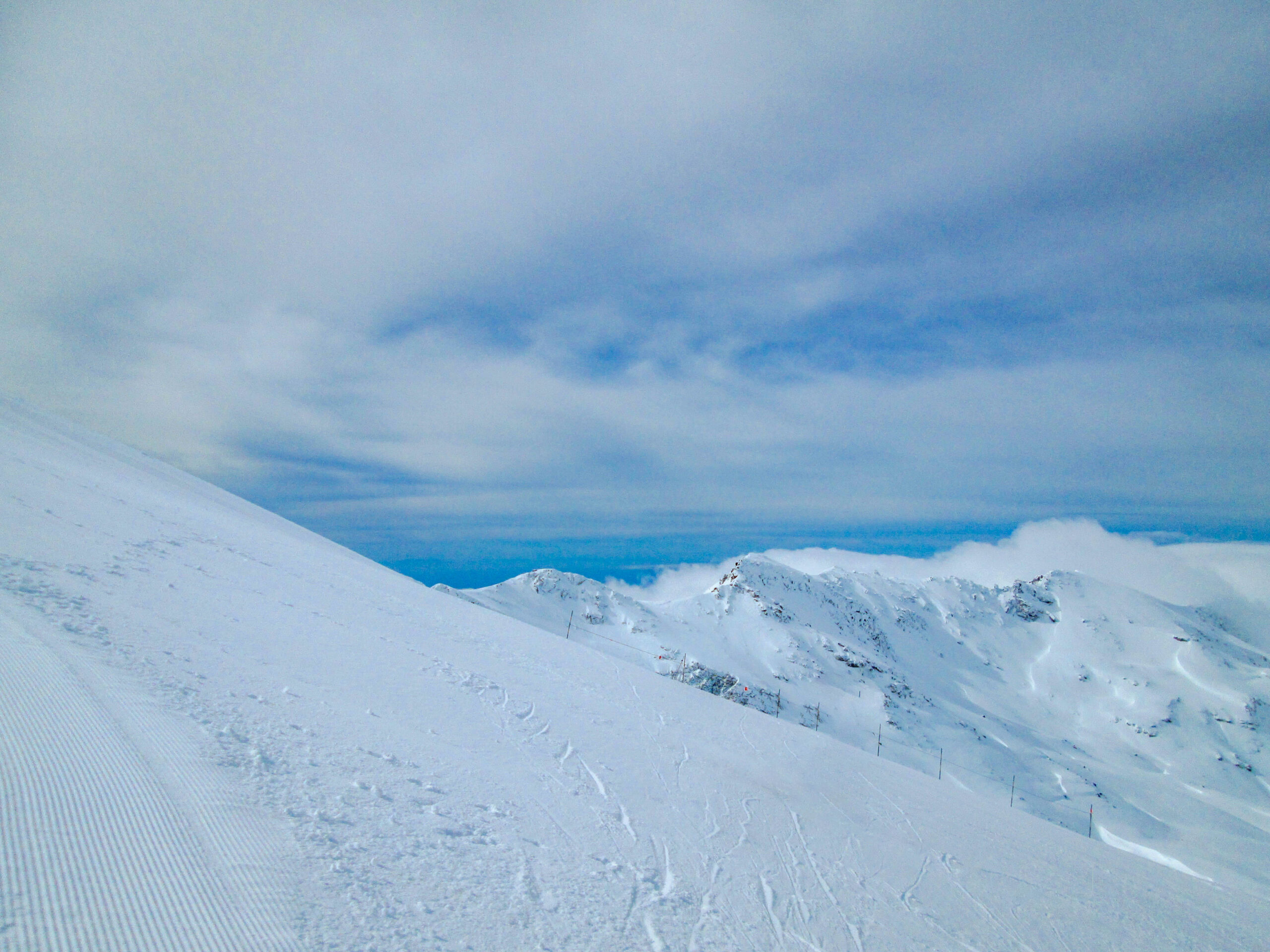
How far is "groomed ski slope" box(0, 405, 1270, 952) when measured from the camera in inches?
249

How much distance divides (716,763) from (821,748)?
6710 millimetres

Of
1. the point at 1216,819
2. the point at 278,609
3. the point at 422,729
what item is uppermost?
the point at 278,609

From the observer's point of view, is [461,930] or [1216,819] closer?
[461,930]

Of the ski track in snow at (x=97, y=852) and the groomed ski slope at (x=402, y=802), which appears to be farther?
the groomed ski slope at (x=402, y=802)

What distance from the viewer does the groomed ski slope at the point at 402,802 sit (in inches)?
249

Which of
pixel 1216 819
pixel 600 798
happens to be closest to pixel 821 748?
pixel 600 798

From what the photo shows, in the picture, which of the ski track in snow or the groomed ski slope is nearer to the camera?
the ski track in snow

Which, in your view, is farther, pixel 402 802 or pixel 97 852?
pixel 402 802

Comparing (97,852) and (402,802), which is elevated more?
(97,852)

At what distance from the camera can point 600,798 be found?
1193cm

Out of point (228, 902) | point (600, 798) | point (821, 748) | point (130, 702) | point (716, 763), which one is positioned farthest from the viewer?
point (821, 748)

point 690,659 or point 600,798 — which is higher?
point 600,798

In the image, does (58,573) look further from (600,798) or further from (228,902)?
(600,798)

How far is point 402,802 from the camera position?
910 centimetres
